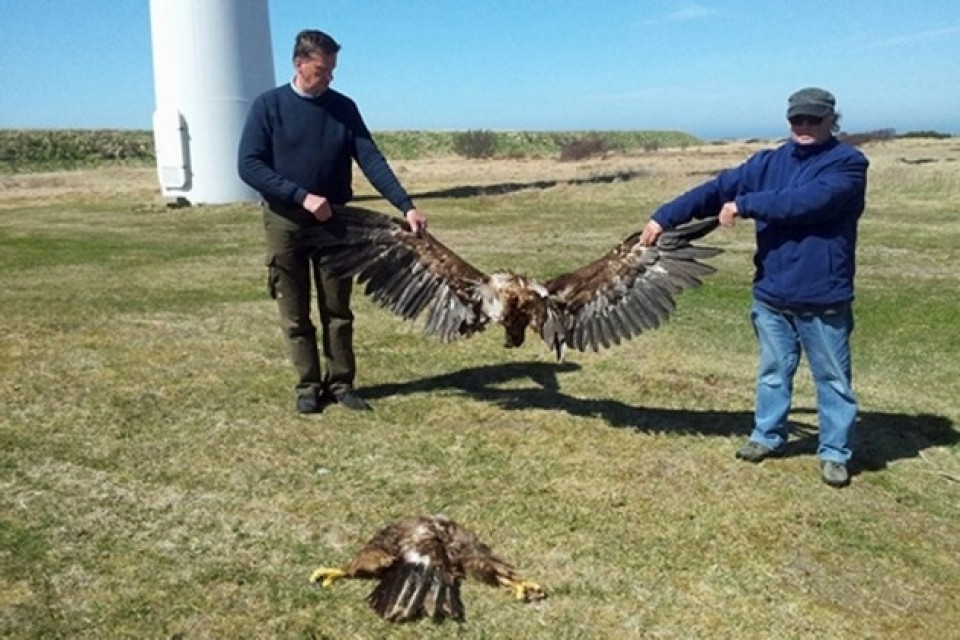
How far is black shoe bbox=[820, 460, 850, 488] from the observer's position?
5277 millimetres

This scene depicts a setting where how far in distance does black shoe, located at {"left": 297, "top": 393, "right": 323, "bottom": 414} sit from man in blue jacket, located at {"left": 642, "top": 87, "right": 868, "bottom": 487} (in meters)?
2.86

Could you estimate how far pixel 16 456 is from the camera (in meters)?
5.58

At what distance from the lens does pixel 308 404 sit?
6492 millimetres

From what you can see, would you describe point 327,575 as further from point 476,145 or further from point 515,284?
point 476,145

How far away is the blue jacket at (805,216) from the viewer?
16.0 ft

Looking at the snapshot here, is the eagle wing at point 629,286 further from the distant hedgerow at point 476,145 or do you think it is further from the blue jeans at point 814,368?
the distant hedgerow at point 476,145

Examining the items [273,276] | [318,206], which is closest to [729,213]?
[318,206]

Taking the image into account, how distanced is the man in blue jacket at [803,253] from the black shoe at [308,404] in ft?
9.38

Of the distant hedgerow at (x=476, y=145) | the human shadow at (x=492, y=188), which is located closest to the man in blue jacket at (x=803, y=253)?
the human shadow at (x=492, y=188)

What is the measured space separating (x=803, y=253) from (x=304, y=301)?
3.48 metres

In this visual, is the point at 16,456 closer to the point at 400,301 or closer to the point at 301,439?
the point at 301,439

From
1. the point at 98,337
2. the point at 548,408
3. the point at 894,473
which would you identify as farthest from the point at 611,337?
the point at 98,337

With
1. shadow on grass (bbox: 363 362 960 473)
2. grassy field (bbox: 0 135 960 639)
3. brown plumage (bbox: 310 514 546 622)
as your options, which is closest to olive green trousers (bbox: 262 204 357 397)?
grassy field (bbox: 0 135 960 639)

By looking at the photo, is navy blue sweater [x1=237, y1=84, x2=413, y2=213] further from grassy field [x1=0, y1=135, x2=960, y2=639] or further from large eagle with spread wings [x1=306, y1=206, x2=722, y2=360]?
grassy field [x1=0, y1=135, x2=960, y2=639]
